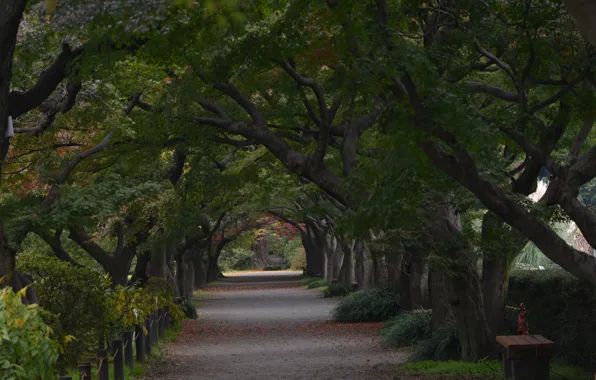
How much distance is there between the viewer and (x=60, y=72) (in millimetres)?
10211

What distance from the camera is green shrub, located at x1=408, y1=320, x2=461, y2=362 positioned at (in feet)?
54.2

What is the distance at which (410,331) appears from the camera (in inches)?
781

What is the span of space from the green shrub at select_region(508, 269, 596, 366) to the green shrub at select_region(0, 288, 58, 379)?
320 inches

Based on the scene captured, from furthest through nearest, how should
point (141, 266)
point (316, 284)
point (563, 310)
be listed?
point (316, 284)
point (141, 266)
point (563, 310)

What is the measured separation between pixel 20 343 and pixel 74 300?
7870 mm

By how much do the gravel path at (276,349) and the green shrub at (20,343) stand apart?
882 centimetres

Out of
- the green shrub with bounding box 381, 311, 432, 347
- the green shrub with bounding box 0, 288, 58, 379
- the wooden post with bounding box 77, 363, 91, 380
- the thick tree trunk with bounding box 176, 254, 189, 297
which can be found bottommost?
the green shrub with bounding box 381, 311, 432, 347

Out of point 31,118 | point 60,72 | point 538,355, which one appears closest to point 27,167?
point 31,118

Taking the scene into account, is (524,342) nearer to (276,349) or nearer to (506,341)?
(506,341)

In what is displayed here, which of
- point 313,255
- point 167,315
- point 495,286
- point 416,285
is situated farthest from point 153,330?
point 313,255

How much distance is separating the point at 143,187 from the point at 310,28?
7.10 meters

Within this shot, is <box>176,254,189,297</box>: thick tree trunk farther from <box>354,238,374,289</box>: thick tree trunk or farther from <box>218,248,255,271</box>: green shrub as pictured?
<box>218,248,255,271</box>: green shrub

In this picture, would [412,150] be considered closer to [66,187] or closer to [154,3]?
[154,3]

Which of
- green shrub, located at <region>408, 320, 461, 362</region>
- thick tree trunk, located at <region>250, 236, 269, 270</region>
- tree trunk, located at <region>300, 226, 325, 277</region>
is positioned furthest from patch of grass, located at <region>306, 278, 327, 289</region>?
thick tree trunk, located at <region>250, 236, 269, 270</region>
